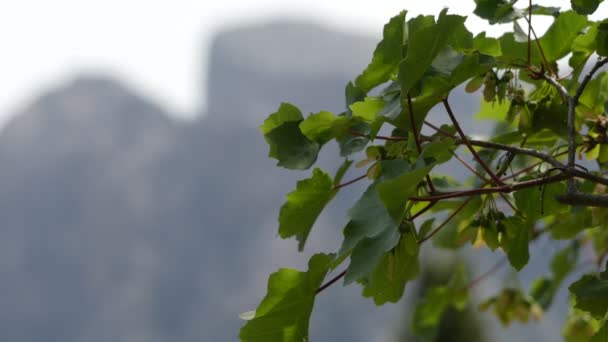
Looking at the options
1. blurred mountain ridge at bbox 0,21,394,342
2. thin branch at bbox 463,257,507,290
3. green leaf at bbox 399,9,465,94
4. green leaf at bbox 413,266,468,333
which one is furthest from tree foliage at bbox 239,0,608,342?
blurred mountain ridge at bbox 0,21,394,342

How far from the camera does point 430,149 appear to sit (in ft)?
2.90

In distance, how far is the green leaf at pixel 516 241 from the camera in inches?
44.0

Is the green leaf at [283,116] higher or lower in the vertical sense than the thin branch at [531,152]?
higher

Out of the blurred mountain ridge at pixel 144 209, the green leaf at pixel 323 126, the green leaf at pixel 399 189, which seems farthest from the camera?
the blurred mountain ridge at pixel 144 209

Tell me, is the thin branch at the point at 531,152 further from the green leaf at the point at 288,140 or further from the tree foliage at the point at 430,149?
the green leaf at the point at 288,140

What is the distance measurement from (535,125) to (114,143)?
68053 mm

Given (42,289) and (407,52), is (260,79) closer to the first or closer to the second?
(42,289)

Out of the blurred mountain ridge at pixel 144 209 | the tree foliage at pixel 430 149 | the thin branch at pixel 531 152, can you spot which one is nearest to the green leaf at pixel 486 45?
the tree foliage at pixel 430 149

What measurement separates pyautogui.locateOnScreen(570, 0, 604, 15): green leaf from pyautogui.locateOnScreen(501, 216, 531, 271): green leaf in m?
0.26

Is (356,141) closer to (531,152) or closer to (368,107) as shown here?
(368,107)

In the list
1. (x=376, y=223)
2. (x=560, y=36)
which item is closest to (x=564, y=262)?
(x=560, y=36)

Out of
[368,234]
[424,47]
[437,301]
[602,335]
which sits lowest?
[602,335]

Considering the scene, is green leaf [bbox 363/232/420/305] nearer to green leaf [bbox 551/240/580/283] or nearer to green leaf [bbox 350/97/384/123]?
green leaf [bbox 350/97/384/123]

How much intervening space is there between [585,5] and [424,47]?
26 cm
